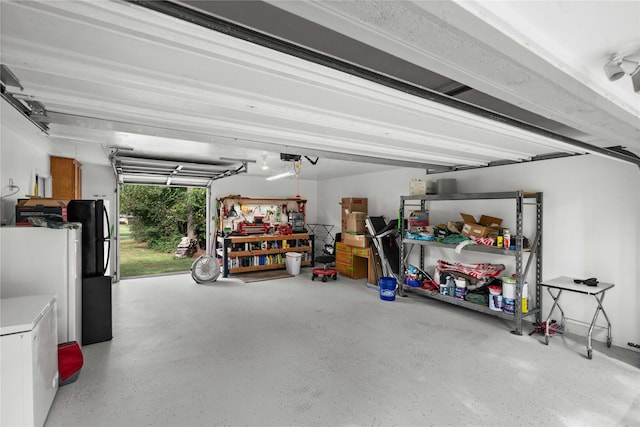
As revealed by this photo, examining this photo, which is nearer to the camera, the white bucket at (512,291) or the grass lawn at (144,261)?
the white bucket at (512,291)

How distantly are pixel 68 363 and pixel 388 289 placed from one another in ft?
13.4

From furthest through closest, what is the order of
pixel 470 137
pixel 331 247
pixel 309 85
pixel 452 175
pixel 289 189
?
pixel 289 189 → pixel 331 247 → pixel 452 175 → pixel 470 137 → pixel 309 85

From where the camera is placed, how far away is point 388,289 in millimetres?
4875

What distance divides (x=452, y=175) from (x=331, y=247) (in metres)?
3.65

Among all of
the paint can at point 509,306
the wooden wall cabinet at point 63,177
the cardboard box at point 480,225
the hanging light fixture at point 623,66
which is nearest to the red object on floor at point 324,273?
the cardboard box at point 480,225

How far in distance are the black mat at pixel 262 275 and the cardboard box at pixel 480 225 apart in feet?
12.7

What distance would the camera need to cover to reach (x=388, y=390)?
7.88ft

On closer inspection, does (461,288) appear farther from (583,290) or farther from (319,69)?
(319,69)

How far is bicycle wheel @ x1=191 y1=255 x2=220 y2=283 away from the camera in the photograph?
19.2ft

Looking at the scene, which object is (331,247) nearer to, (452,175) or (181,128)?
(452,175)

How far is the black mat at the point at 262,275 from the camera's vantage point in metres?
6.23

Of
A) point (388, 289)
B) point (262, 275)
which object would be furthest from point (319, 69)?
point (262, 275)

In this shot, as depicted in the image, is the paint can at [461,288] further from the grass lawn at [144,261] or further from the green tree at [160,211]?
the green tree at [160,211]

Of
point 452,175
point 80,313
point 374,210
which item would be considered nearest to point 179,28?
point 80,313
